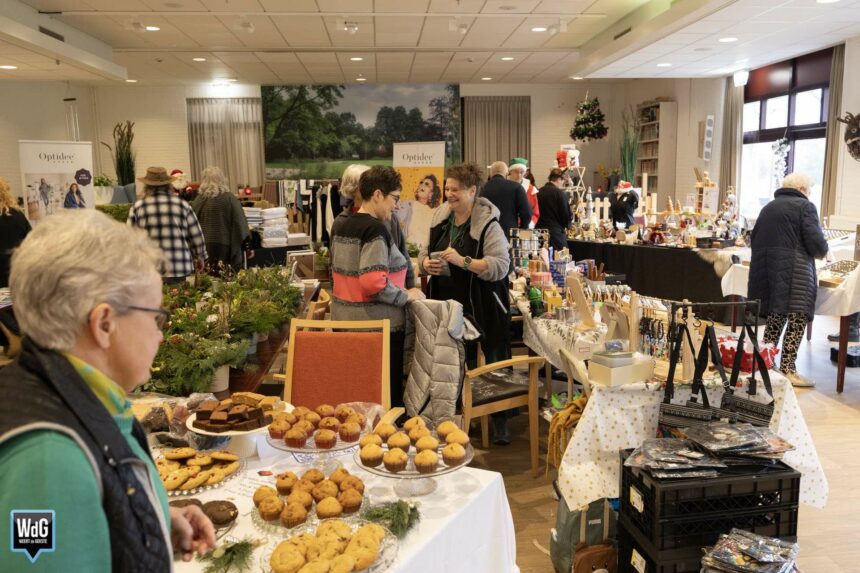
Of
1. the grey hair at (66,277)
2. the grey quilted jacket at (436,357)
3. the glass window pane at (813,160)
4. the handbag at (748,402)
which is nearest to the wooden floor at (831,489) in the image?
the grey quilted jacket at (436,357)

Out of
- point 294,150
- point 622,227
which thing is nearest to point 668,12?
point 622,227

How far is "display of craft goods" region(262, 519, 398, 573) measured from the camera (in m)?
1.35

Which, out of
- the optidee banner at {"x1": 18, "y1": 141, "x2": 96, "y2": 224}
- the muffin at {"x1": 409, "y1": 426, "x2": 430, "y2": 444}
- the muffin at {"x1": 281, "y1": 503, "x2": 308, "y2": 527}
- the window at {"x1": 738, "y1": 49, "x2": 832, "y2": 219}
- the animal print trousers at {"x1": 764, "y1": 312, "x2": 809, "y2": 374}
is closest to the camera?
the muffin at {"x1": 281, "y1": 503, "x2": 308, "y2": 527}

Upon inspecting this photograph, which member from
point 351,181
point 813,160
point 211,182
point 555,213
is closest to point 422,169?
point 555,213

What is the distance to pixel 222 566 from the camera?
1416mm

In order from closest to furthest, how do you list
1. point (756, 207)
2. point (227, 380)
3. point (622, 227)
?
1. point (227, 380)
2. point (622, 227)
3. point (756, 207)

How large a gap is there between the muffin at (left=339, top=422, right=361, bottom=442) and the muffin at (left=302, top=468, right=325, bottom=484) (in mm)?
163

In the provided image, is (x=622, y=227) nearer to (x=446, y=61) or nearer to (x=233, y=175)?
(x=446, y=61)

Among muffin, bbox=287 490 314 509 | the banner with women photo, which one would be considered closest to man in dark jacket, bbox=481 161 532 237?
the banner with women photo

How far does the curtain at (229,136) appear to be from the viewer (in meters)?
13.7

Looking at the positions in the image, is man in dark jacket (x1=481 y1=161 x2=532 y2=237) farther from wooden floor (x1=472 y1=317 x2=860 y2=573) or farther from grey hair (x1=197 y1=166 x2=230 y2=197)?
grey hair (x1=197 y1=166 x2=230 y2=197)

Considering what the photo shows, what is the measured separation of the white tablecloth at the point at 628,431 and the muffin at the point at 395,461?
1.11 meters

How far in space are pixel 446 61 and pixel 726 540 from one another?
32.2 feet

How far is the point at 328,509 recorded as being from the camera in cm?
160
